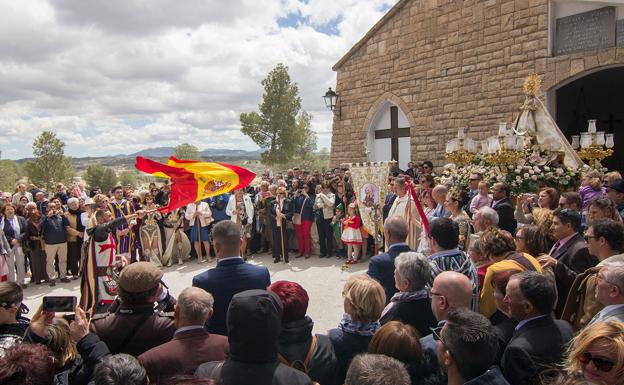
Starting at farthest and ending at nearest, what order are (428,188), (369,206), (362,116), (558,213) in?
(362,116) → (369,206) → (428,188) → (558,213)

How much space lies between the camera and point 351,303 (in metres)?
2.61

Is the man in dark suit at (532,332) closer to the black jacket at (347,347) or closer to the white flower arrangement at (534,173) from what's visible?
the black jacket at (347,347)

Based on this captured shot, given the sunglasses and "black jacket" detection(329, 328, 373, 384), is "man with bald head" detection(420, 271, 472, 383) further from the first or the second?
the sunglasses

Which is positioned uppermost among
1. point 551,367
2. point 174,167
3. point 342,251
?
point 174,167

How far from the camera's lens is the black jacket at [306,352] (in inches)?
93.2

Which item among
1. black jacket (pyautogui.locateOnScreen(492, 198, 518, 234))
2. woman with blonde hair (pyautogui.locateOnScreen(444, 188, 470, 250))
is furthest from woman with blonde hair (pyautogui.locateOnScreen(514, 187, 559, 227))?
woman with blonde hair (pyautogui.locateOnScreen(444, 188, 470, 250))

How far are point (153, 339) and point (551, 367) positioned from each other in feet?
7.31

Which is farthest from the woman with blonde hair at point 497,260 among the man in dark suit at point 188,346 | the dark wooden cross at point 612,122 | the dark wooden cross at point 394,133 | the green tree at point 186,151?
the green tree at point 186,151

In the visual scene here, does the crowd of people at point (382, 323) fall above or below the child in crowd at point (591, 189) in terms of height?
below

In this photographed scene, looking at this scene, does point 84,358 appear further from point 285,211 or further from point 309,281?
point 285,211

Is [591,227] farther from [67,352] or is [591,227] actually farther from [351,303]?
[67,352]

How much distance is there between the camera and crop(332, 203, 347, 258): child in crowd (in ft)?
30.3

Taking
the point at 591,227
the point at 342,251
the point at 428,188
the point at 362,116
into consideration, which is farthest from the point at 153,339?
the point at 362,116

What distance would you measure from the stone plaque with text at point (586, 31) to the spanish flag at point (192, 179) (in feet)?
28.0
